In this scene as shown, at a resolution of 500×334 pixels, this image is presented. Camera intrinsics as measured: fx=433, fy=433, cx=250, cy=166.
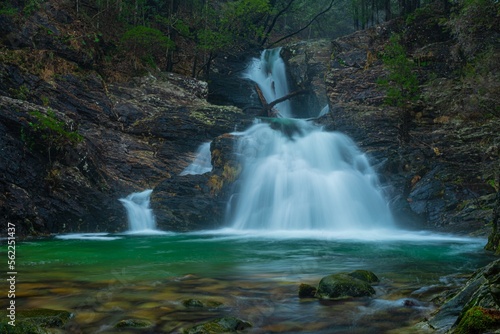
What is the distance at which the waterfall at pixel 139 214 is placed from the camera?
15.0 metres

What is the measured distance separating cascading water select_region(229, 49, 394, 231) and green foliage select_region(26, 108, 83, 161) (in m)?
6.28

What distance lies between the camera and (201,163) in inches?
736

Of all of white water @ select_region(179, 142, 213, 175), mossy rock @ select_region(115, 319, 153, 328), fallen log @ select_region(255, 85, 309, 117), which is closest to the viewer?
mossy rock @ select_region(115, 319, 153, 328)

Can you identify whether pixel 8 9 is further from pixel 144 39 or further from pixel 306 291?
pixel 306 291

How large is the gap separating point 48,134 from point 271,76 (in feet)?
54.7

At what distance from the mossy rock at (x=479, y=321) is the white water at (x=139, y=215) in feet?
41.2

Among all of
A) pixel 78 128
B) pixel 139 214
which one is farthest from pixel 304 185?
pixel 78 128

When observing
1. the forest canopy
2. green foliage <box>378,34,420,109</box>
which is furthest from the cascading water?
the forest canopy

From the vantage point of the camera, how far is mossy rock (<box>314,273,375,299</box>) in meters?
5.41

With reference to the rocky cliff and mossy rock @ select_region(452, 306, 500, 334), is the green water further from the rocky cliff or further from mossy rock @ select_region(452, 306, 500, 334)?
the rocky cliff

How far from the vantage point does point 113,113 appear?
743 inches

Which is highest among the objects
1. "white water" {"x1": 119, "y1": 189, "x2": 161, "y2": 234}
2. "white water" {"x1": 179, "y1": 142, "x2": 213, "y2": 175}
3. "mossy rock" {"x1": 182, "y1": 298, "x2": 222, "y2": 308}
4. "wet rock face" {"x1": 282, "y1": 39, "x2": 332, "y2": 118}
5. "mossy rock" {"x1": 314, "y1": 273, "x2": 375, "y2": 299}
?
"wet rock face" {"x1": 282, "y1": 39, "x2": 332, "y2": 118}

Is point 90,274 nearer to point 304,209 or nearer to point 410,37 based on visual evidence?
point 304,209

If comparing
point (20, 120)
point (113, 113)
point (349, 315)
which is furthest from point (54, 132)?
point (349, 315)
